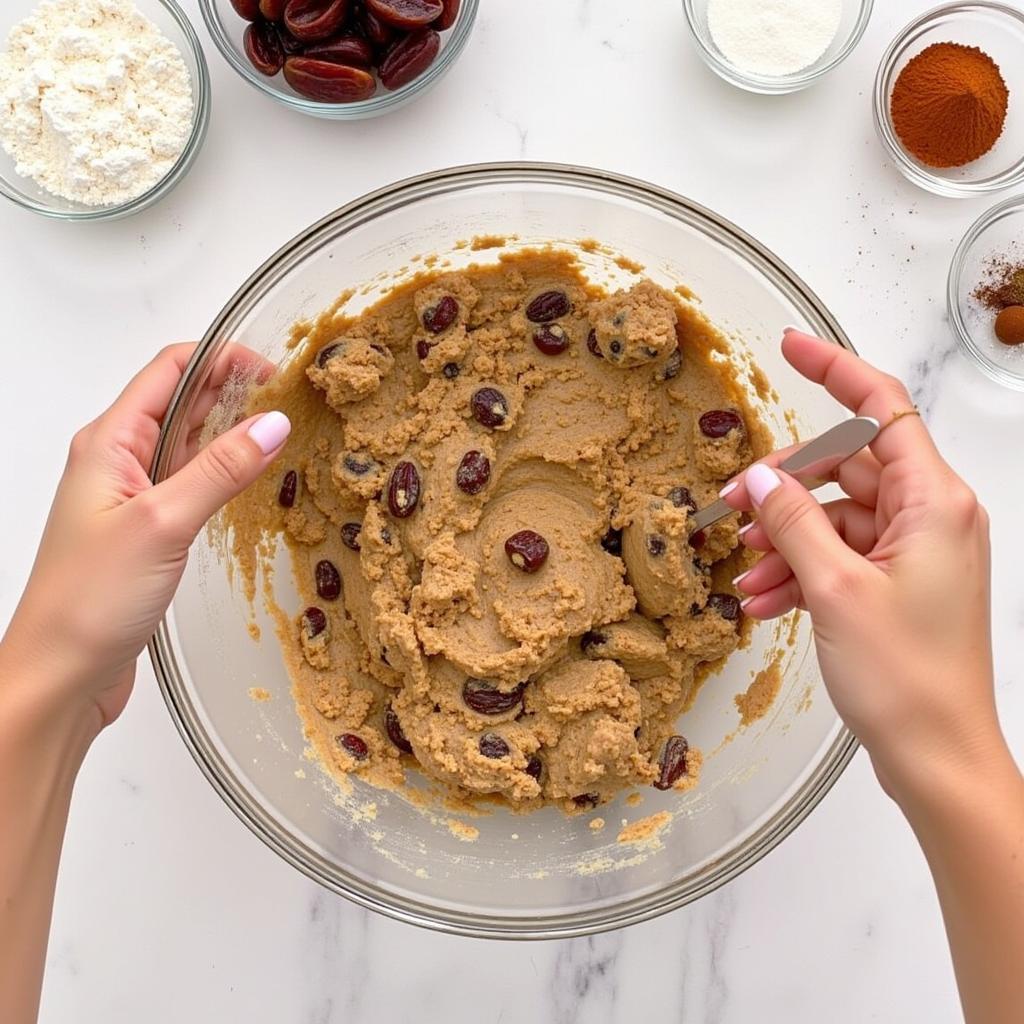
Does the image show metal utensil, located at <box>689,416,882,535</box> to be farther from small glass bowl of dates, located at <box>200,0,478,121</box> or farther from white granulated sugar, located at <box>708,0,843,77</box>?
small glass bowl of dates, located at <box>200,0,478,121</box>

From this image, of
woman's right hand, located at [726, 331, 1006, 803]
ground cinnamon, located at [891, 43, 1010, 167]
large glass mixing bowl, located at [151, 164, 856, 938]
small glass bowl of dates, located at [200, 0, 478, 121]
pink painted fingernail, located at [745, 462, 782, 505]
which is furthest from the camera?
ground cinnamon, located at [891, 43, 1010, 167]

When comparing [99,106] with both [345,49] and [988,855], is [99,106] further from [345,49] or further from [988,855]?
[988,855]

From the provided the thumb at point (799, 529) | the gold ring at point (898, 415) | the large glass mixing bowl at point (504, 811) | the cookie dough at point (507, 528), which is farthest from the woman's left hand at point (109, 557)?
the gold ring at point (898, 415)

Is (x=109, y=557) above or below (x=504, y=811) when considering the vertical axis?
above

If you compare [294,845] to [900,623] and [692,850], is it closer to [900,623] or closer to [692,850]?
[692,850]

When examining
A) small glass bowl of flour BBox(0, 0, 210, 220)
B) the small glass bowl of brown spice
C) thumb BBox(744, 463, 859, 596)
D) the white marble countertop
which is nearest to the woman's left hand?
the white marble countertop

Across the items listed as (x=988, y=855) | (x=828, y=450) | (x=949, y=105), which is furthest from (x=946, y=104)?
(x=988, y=855)

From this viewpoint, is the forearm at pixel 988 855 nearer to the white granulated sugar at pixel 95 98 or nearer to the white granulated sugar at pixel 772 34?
the white granulated sugar at pixel 772 34
